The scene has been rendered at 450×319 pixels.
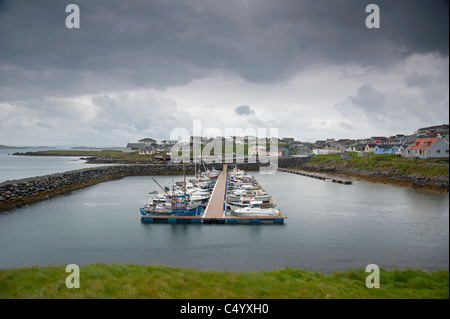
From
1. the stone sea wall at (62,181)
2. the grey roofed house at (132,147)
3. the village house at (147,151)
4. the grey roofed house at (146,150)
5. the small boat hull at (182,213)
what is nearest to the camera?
the small boat hull at (182,213)

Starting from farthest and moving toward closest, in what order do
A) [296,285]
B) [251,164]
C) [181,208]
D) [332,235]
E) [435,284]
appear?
[251,164] → [181,208] → [332,235] → [296,285] → [435,284]

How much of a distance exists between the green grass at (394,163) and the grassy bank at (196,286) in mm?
2621

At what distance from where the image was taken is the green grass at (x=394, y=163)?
17.8ft

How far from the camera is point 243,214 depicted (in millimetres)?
21578

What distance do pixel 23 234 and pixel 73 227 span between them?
3.10 meters

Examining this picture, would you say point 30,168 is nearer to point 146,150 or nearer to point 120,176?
point 120,176

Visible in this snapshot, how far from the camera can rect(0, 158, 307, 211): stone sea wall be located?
2780cm

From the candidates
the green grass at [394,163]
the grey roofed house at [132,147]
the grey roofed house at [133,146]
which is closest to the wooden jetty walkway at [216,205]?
the green grass at [394,163]

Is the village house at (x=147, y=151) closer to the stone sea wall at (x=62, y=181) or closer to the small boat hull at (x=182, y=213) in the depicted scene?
the stone sea wall at (x=62, y=181)

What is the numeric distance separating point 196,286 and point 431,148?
699cm

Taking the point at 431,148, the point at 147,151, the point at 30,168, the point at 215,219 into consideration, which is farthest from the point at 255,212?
the point at 147,151

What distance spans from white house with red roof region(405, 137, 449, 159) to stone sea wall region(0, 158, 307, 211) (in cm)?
3224
